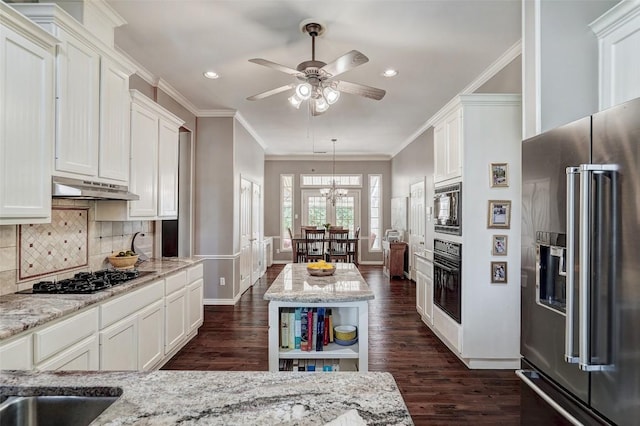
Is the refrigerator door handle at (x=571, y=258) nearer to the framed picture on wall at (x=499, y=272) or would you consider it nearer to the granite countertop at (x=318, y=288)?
the granite countertop at (x=318, y=288)

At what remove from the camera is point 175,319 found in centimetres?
324

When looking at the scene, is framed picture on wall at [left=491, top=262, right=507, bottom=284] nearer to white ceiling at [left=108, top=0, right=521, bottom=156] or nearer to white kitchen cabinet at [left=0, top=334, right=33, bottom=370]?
white ceiling at [left=108, top=0, right=521, bottom=156]

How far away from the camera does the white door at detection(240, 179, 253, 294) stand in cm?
569

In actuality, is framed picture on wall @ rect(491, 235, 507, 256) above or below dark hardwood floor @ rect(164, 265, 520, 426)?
above

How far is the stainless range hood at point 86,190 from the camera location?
2.08m

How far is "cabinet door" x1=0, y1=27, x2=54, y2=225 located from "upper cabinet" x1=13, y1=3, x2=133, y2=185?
10cm

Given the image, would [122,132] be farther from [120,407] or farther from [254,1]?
[120,407]

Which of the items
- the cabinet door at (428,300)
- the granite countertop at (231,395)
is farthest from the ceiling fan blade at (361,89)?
the granite countertop at (231,395)

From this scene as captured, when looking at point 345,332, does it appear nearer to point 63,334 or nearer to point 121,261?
point 63,334

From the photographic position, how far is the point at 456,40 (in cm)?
305

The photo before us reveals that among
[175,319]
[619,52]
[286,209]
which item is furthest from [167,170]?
[286,209]

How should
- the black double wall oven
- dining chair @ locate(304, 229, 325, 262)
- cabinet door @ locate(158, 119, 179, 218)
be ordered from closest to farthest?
1. the black double wall oven
2. cabinet door @ locate(158, 119, 179, 218)
3. dining chair @ locate(304, 229, 325, 262)

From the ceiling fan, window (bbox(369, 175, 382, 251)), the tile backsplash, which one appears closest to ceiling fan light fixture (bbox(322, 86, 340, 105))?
the ceiling fan

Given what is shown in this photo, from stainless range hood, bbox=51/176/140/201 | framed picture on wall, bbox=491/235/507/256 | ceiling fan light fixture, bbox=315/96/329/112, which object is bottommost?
framed picture on wall, bbox=491/235/507/256
